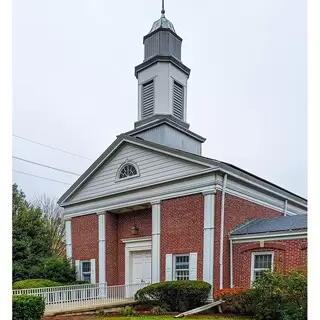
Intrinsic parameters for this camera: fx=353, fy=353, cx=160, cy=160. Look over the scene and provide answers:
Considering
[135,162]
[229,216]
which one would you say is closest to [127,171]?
[135,162]

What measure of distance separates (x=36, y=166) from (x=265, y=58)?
218 centimetres

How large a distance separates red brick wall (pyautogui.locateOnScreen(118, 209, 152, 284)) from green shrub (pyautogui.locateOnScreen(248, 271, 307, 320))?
10.1 ft

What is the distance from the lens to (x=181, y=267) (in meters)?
6.82

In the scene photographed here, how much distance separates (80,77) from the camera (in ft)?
9.86

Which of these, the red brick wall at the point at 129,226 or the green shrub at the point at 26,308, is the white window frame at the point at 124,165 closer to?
the red brick wall at the point at 129,226

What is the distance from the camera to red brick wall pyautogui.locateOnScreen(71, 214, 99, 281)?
8.50 metres

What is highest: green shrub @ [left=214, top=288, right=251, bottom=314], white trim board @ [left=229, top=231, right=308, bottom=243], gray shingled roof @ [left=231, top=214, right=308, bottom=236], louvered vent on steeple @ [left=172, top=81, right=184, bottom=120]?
louvered vent on steeple @ [left=172, top=81, right=184, bottom=120]

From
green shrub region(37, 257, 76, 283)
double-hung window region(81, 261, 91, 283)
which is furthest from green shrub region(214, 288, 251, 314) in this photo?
green shrub region(37, 257, 76, 283)

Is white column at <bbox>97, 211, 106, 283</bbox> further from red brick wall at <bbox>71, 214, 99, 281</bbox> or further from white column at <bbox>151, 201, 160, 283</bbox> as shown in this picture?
white column at <bbox>151, 201, 160, 283</bbox>

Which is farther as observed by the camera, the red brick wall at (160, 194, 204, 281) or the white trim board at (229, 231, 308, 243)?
the red brick wall at (160, 194, 204, 281)
